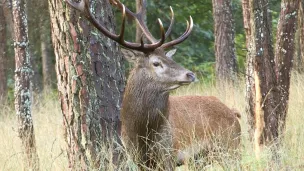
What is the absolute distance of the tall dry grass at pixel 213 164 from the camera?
5457 mm

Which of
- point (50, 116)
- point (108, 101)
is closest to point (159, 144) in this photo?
point (108, 101)

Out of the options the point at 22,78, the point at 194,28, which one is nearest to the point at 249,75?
the point at 22,78

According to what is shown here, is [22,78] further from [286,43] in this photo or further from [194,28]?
[194,28]

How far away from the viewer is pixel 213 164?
6.11 meters

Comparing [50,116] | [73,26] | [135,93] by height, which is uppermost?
[73,26]

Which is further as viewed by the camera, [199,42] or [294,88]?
[199,42]

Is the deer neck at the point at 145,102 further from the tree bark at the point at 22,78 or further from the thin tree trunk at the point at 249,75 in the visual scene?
the tree bark at the point at 22,78

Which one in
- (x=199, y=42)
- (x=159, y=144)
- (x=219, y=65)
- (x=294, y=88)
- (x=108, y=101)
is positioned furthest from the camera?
(x=199, y=42)

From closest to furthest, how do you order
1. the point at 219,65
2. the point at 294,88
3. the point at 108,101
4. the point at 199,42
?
the point at 108,101 < the point at 294,88 < the point at 219,65 < the point at 199,42

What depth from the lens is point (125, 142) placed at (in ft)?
20.3

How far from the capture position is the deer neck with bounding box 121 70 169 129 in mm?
6336

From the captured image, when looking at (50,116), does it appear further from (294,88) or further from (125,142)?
(125,142)

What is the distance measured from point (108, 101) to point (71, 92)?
489 millimetres

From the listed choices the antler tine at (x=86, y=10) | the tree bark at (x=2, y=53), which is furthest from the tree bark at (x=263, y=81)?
the tree bark at (x=2, y=53)
